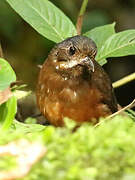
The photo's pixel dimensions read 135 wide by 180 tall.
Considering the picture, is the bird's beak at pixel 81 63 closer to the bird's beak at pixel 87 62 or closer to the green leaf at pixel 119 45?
the bird's beak at pixel 87 62

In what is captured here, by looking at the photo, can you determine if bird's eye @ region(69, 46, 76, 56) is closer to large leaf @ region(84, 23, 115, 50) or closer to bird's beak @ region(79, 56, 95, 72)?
bird's beak @ region(79, 56, 95, 72)

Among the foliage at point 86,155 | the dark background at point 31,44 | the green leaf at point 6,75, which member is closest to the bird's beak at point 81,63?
the green leaf at point 6,75

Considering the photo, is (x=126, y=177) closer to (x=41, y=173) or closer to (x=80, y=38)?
(x=41, y=173)

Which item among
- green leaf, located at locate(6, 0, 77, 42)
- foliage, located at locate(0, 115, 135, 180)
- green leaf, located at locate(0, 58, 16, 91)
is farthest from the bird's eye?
foliage, located at locate(0, 115, 135, 180)

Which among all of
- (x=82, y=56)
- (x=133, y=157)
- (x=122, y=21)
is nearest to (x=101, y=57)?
(x=82, y=56)

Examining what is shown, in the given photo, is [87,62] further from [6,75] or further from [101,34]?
[6,75]
